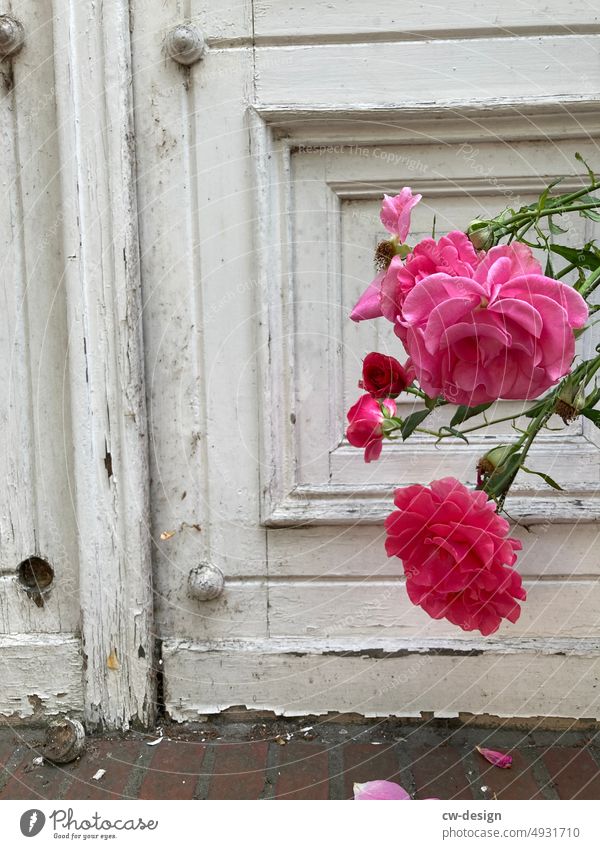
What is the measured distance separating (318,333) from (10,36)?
1.93 ft

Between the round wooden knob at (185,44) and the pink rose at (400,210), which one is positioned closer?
the pink rose at (400,210)

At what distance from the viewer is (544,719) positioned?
1093mm

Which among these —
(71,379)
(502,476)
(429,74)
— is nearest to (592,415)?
(502,476)

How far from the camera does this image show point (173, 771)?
39.5 inches

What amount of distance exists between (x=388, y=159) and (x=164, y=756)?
→ 0.88 metres

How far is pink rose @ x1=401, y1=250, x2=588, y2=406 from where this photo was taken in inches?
20.2

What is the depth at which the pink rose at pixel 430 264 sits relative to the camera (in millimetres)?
548

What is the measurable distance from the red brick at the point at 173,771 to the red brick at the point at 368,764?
20 cm

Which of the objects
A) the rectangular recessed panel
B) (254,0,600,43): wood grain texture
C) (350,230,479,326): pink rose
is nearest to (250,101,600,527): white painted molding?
the rectangular recessed panel

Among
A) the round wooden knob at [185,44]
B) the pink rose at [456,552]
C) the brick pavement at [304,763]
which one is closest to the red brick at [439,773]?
the brick pavement at [304,763]

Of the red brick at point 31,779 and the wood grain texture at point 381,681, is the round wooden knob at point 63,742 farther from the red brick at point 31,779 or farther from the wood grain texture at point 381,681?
the wood grain texture at point 381,681
